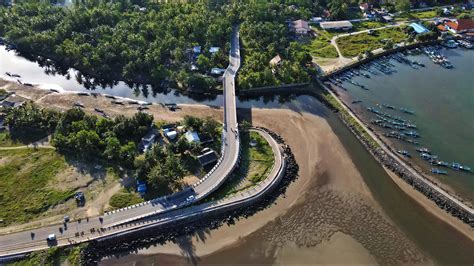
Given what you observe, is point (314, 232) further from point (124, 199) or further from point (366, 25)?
point (366, 25)

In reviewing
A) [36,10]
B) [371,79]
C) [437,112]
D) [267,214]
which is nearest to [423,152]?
[437,112]

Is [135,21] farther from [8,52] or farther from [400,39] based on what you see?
[400,39]

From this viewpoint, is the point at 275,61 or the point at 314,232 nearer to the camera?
the point at 314,232

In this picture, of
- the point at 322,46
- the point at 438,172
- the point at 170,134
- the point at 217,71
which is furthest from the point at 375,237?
the point at 322,46

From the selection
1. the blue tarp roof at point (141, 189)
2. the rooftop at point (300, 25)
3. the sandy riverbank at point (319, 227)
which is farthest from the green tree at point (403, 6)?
the blue tarp roof at point (141, 189)

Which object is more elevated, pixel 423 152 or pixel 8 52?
pixel 8 52

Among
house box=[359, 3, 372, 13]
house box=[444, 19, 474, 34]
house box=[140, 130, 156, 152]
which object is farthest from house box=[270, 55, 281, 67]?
house box=[444, 19, 474, 34]
